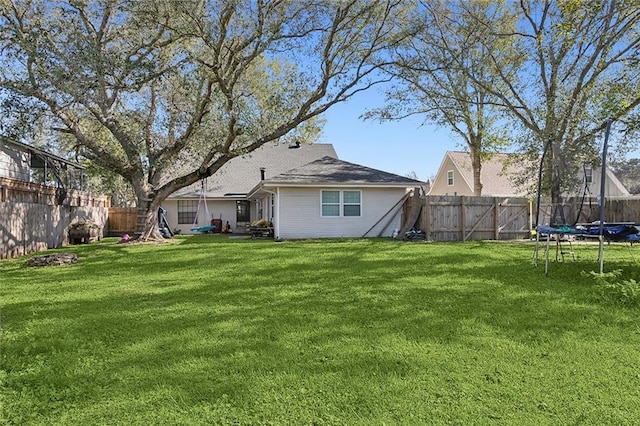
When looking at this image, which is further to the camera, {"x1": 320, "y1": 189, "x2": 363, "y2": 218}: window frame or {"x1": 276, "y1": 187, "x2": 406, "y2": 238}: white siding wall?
{"x1": 320, "y1": 189, "x2": 363, "y2": 218}: window frame

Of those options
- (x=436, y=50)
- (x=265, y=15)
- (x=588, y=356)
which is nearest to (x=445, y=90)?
(x=436, y=50)

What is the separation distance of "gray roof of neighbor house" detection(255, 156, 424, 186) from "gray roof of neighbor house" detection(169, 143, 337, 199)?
678 cm

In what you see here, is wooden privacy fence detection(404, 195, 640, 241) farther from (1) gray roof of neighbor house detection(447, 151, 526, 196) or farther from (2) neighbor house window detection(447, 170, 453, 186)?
(2) neighbor house window detection(447, 170, 453, 186)

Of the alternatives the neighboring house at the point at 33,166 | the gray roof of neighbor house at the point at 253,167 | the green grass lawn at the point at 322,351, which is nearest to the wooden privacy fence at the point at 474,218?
the green grass lawn at the point at 322,351

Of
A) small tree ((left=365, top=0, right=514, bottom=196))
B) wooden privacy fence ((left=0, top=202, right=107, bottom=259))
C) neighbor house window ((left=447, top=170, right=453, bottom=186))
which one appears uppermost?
small tree ((left=365, top=0, right=514, bottom=196))

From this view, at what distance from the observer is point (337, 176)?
17281 millimetres

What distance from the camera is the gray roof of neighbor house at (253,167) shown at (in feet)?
78.8

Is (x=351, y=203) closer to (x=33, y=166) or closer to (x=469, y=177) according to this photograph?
(x=33, y=166)

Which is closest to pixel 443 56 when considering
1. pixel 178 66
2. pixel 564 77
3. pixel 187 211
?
pixel 564 77

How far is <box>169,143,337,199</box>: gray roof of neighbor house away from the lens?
945 inches

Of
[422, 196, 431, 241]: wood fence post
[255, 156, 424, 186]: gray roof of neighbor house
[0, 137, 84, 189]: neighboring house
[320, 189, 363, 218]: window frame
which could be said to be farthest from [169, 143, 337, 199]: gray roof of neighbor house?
[422, 196, 431, 241]: wood fence post

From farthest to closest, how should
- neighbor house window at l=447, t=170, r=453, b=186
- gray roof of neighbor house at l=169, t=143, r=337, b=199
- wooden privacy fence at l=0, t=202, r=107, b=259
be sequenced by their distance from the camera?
1. neighbor house window at l=447, t=170, r=453, b=186
2. gray roof of neighbor house at l=169, t=143, r=337, b=199
3. wooden privacy fence at l=0, t=202, r=107, b=259

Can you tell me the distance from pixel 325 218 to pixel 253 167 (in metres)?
10.2

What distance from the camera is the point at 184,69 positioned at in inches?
594
